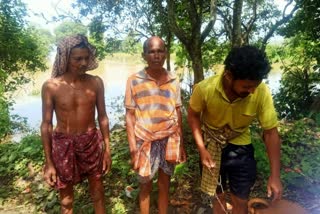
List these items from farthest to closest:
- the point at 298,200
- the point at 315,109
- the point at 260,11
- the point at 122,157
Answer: the point at 260,11, the point at 315,109, the point at 122,157, the point at 298,200

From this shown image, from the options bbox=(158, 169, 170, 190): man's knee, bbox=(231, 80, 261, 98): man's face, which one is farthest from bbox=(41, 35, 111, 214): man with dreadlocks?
bbox=(231, 80, 261, 98): man's face

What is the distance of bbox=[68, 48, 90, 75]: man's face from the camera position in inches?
106

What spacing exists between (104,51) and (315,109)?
8.55 meters

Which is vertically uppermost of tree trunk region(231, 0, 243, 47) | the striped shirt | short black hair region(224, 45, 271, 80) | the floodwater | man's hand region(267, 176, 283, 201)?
tree trunk region(231, 0, 243, 47)

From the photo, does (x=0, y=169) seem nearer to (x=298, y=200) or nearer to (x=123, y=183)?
(x=123, y=183)

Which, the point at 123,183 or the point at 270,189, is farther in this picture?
the point at 123,183

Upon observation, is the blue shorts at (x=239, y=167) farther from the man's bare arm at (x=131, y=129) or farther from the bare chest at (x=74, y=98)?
the bare chest at (x=74, y=98)

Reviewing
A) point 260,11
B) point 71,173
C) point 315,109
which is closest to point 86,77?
point 71,173

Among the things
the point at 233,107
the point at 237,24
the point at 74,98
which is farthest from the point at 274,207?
the point at 237,24

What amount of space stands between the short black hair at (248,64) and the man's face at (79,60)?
121cm

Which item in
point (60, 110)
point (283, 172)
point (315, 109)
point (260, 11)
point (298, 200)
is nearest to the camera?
point (60, 110)

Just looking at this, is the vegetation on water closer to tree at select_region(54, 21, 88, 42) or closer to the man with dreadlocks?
the man with dreadlocks

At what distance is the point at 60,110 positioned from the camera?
279 centimetres

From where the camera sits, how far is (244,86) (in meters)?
2.14
